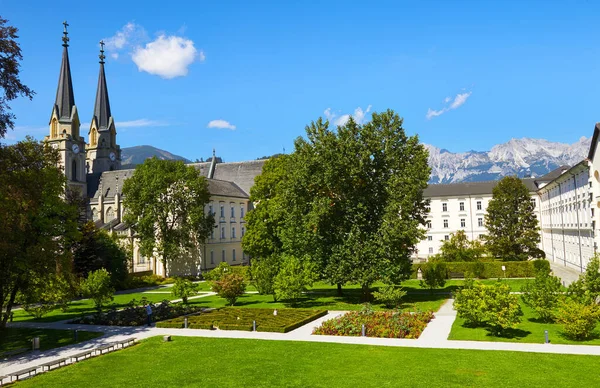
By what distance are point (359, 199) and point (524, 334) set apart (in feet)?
48.8

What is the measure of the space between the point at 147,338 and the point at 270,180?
3121 cm

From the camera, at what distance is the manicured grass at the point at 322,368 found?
1603 cm

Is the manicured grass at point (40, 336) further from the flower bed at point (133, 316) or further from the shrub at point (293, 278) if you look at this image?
the shrub at point (293, 278)

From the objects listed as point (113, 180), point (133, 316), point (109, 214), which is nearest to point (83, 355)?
point (133, 316)

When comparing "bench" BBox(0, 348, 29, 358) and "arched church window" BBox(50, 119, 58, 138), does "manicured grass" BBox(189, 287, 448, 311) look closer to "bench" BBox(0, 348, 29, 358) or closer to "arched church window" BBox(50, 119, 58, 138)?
"bench" BBox(0, 348, 29, 358)

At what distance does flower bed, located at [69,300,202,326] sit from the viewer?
96.1ft

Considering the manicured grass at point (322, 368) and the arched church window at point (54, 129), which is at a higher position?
the arched church window at point (54, 129)

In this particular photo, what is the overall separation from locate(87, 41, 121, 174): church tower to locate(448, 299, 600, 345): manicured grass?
269 feet

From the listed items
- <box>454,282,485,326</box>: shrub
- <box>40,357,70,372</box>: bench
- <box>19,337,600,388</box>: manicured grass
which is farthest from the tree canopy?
<box>40,357,70,372</box>: bench

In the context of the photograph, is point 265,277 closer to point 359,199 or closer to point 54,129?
point 359,199

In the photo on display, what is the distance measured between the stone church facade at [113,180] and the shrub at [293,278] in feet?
88.0

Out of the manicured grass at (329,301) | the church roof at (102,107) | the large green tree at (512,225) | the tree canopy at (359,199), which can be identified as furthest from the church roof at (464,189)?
the church roof at (102,107)

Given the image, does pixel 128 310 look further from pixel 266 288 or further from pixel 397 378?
pixel 397 378

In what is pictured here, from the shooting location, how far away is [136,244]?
61.9m
